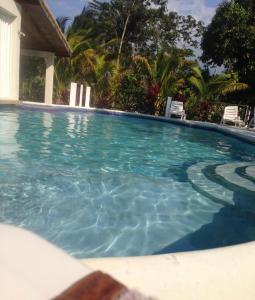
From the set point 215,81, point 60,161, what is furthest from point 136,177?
point 215,81

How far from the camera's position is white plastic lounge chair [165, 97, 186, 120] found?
16312 millimetres

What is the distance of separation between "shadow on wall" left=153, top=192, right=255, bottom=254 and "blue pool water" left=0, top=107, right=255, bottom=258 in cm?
1

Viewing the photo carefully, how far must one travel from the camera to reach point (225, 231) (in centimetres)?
387

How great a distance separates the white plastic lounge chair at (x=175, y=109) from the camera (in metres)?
16.3

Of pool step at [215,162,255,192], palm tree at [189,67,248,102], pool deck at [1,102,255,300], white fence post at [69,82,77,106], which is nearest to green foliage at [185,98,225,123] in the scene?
palm tree at [189,67,248,102]

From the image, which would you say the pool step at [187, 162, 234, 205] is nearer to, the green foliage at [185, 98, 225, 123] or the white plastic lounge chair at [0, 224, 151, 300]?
the white plastic lounge chair at [0, 224, 151, 300]

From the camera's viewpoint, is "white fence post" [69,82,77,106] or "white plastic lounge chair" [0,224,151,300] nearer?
"white plastic lounge chair" [0,224,151,300]

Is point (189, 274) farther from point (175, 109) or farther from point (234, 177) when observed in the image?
point (175, 109)

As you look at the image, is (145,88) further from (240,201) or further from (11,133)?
(240,201)

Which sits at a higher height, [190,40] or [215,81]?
[190,40]

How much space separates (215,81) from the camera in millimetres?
16828

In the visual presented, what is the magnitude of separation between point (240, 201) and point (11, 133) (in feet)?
19.9


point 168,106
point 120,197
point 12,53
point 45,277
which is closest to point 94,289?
point 45,277

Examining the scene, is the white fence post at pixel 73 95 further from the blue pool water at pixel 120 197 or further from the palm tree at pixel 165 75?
the blue pool water at pixel 120 197
